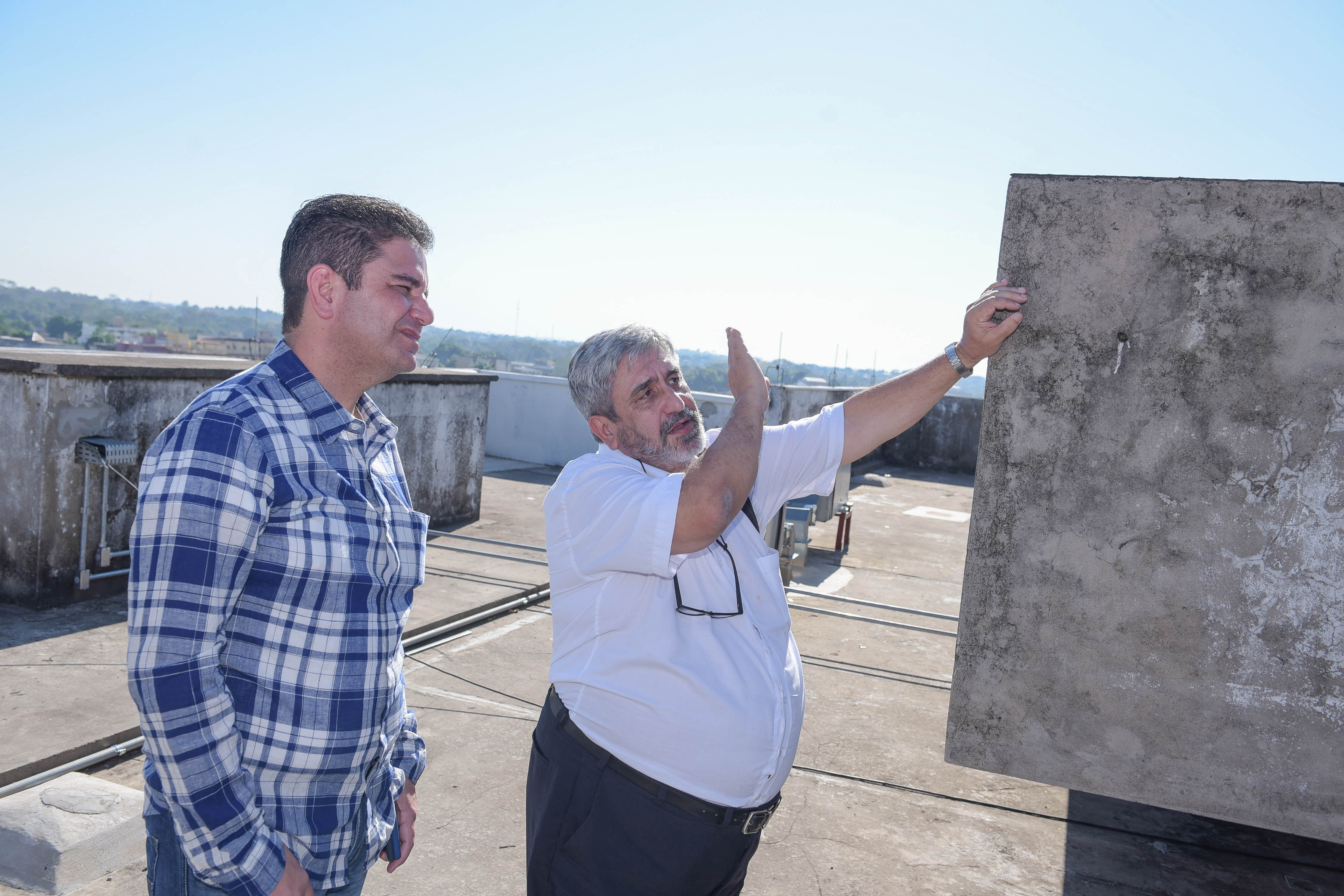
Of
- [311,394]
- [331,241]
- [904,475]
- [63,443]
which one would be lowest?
[904,475]

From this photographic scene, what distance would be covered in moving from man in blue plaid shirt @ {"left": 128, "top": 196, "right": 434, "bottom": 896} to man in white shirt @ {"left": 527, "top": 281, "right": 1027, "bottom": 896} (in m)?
0.34

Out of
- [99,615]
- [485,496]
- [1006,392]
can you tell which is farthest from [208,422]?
[485,496]

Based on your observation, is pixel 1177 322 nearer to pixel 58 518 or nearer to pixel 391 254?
pixel 391 254

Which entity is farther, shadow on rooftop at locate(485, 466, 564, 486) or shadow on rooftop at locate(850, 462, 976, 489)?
shadow on rooftop at locate(850, 462, 976, 489)

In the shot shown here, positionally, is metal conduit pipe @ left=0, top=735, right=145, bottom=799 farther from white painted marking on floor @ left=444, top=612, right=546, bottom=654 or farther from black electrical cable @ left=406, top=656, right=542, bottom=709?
white painted marking on floor @ left=444, top=612, right=546, bottom=654

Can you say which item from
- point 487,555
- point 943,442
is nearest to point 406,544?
point 487,555

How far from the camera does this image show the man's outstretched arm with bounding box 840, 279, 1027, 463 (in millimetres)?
2160

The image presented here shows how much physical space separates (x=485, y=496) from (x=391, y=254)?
9.70 m

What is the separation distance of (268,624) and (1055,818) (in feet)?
12.0

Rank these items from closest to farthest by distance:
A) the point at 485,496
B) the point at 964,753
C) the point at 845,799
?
1. the point at 964,753
2. the point at 845,799
3. the point at 485,496

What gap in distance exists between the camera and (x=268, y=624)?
1435 mm

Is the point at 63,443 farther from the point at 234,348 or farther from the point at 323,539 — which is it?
the point at 234,348

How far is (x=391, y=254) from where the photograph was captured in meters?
1.63


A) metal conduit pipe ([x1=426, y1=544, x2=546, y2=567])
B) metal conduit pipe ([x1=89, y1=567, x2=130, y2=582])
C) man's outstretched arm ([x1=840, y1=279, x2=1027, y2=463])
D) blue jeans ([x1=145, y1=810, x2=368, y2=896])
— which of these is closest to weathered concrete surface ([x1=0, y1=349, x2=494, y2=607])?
metal conduit pipe ([x1=89, y1=567, x2=130, y2=582])
